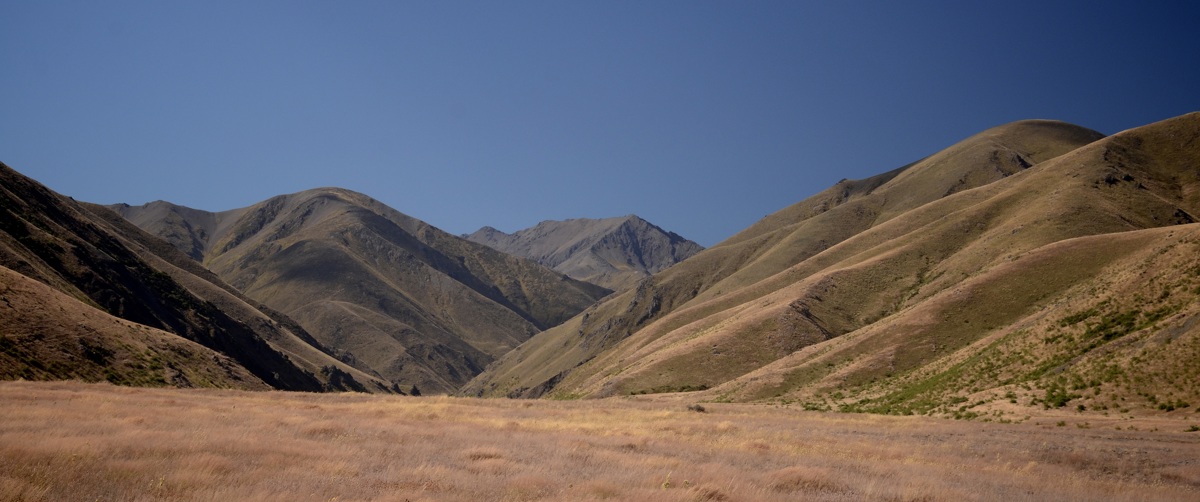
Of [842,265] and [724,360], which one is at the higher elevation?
[842,265]

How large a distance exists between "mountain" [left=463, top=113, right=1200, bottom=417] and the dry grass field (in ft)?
25.0

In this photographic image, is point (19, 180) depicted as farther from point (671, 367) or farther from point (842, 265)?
point (842, 265)

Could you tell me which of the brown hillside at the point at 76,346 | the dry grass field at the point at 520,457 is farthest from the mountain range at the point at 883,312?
the dry grass field at the point at 520,457

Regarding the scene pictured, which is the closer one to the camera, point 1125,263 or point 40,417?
point 40,417

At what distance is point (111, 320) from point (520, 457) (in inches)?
1714

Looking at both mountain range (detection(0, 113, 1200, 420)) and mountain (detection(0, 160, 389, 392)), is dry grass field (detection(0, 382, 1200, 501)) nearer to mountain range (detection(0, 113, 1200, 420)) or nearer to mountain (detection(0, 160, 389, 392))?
mountain range (detection(0, 113, 1200, 420))

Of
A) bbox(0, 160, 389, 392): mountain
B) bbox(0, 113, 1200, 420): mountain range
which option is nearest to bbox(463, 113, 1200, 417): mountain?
bbox(0, 113, 1200, 420): mountain range

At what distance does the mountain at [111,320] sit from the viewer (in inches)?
1406

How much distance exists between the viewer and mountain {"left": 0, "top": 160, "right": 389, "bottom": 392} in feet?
117

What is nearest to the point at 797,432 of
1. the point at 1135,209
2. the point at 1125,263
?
the point at 1125,263

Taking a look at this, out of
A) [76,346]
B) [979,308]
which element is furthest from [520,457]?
[979,308]

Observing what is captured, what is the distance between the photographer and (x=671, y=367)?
6631cm

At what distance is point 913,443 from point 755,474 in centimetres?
1201

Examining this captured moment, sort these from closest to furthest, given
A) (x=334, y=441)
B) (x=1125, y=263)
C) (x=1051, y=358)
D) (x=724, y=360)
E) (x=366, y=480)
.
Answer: (x=366, y=480) < (x=334, y=441) < (x=1051, y=358) < (x=1125, y=263) < (x=724, y=360)
